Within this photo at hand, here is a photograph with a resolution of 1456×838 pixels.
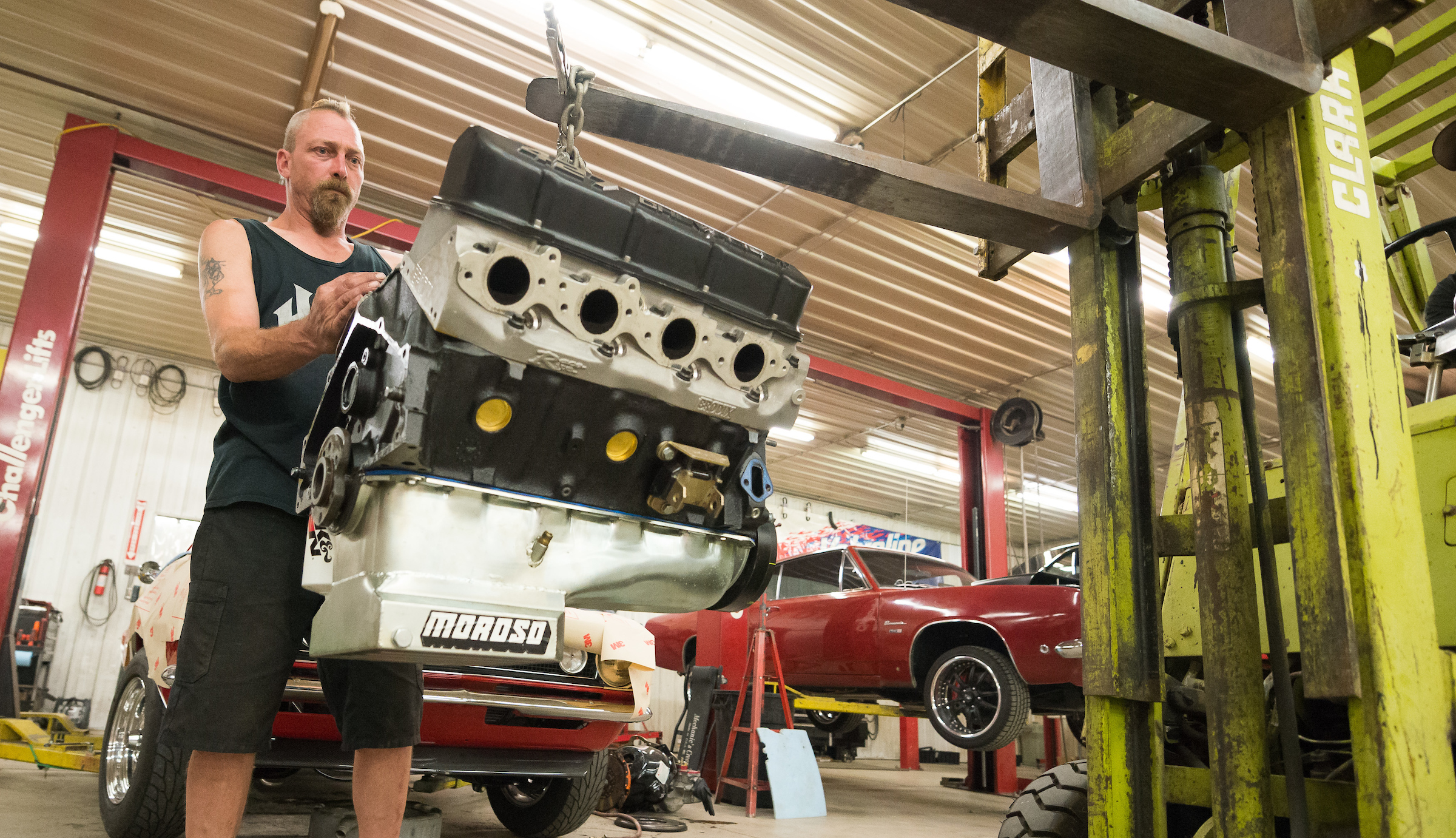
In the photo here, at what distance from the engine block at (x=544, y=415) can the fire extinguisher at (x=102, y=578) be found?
33.0 ft

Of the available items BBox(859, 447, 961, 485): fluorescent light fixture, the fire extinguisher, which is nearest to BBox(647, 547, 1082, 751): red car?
BBox(859, 447, 961, 485): fluorescent light fixture

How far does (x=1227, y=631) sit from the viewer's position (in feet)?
4.66

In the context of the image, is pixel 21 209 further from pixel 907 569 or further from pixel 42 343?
pixel 907 569

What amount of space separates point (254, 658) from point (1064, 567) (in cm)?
577

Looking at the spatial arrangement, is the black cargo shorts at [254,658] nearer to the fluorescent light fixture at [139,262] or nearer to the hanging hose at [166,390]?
the fluorescent light fixture at [139,262]

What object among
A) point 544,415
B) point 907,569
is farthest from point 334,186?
point 907,569

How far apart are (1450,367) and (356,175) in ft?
8.27

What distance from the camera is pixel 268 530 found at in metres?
1.32

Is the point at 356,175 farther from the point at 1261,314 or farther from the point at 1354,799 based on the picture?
the point at 1261,314

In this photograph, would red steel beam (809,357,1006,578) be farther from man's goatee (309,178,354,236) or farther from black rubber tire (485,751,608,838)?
man's goatee (309,178,354,236)

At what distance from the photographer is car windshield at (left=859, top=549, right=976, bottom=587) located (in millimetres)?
6566

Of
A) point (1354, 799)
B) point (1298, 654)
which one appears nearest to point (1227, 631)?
point (1354, 799)

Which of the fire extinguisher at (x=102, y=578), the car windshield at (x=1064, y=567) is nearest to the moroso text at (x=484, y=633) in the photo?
the car windshield at (x=1064, y=567)

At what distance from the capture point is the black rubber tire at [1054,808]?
2.08m
